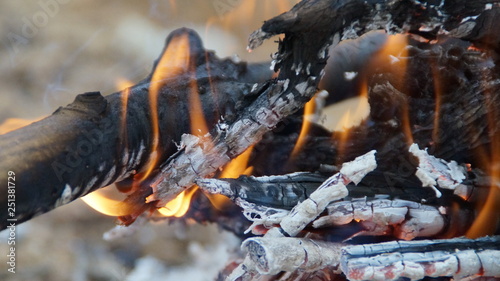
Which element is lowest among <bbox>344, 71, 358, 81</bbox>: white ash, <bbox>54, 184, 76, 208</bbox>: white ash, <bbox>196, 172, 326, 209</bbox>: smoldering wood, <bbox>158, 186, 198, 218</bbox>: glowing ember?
<bbox>158, 186, 198, 218</bbox>: glowing ember

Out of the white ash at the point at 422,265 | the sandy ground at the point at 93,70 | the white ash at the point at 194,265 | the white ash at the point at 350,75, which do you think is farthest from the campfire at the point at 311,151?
the sandy ground at the point at 93,70

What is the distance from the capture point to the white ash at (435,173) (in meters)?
1.23

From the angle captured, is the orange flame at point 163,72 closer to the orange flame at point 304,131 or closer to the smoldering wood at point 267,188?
the smoldering wood at point 267,188

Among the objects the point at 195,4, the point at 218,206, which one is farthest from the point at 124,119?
the point at 195,4

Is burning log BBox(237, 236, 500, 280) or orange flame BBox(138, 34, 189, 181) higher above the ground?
orange flame BBox(138, 34, 189, 181)

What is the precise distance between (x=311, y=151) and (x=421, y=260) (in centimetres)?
61

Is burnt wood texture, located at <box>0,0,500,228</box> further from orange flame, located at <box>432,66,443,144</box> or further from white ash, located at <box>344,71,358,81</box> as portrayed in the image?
white ash, located at <box>344,71,358,81</box>

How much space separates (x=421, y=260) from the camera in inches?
42.8

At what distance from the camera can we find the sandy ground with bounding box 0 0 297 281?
6.93 ft

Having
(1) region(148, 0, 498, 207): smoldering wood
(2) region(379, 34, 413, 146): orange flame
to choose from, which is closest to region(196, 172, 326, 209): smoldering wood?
(1) region(148, 0, 498, 207): smoldering wood

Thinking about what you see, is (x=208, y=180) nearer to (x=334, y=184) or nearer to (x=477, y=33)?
(x=334, y=184)

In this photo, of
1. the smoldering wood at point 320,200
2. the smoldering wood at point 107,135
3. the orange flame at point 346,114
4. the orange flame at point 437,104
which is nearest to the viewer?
the smoldering wood at point 107,135

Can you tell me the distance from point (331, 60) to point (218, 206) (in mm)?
673

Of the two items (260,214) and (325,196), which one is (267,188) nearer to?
(260,214)
